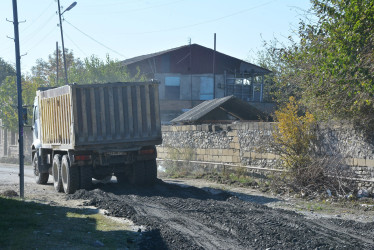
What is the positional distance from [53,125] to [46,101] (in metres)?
1.19

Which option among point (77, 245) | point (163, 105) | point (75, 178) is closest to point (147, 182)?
point (75, 178)

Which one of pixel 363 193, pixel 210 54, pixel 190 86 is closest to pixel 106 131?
pixel 363 193

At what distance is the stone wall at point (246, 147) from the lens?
532 inches

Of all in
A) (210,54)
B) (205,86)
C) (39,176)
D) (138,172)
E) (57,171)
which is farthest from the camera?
(210,54)

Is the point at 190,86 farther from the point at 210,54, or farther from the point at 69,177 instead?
the point at 69,177

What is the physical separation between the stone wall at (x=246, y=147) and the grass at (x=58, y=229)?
23.0ft

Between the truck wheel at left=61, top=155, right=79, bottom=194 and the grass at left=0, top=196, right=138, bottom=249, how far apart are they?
2.96 m

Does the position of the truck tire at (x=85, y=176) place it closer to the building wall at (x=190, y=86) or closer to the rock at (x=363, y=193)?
the rock at (x=363, y=193)

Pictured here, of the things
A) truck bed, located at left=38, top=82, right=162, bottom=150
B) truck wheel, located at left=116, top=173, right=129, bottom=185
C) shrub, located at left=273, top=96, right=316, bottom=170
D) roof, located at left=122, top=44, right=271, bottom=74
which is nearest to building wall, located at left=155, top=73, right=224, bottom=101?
roof, located at left=122, top=44, right=271, bottom=74

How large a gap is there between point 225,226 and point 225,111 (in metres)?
18.1

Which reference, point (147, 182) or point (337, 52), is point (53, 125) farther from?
point (337, 52)

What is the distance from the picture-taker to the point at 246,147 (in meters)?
18.1

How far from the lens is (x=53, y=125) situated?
54.2 feet

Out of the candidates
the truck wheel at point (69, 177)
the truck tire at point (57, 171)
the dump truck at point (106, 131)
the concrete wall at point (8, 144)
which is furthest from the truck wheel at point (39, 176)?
the concrete wall at point (8, 144)
